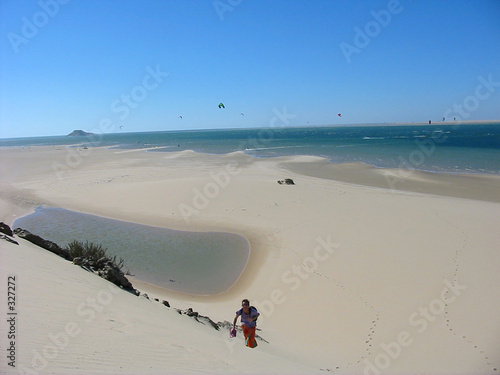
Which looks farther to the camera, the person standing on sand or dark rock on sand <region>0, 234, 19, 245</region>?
dark rock on sand <region>0, 234, 19, 245</region>

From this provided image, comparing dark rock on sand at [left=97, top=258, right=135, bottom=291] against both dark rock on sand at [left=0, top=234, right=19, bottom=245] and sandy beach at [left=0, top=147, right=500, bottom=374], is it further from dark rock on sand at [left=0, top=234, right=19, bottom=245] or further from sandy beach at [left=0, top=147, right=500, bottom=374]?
dark rock on sand at [left=0, top=234, right=19, bottom=245]

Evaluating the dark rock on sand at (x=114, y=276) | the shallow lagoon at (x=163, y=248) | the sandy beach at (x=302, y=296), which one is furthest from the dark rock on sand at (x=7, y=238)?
the shallow lagoon at (x=163, y=248)

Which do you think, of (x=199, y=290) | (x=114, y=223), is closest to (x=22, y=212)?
(x=114, y=223)

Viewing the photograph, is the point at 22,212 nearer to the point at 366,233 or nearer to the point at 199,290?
the point at 199,290

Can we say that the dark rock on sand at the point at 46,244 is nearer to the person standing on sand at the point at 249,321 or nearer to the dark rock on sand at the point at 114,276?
the dark rock on sand at the point at 114,276

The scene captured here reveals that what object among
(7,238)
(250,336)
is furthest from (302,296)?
(7,238)

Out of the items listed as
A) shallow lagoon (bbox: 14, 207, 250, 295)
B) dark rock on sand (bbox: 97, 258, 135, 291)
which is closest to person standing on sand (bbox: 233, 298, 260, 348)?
dark rock on sand (bbox: 97, 258, 135, 291)
